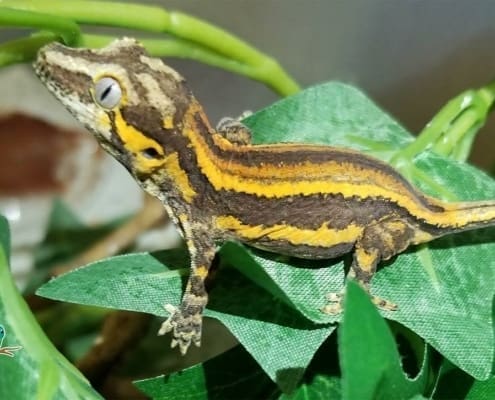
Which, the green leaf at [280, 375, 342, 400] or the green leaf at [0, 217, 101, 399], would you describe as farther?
the green leaf at [280, 375, 342, 400]

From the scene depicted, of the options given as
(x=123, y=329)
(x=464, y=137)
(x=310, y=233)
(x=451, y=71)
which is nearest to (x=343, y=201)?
(x=310, y=233)

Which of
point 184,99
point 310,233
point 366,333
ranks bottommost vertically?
point 366,333

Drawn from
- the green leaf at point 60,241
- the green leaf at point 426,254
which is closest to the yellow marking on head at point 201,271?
the green leaf at point 426,254

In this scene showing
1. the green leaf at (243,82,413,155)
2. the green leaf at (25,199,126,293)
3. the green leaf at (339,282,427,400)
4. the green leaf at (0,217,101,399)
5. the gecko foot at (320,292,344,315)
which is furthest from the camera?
the green leaf at (25,199,126,293)

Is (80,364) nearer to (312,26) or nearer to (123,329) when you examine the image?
(123,329)

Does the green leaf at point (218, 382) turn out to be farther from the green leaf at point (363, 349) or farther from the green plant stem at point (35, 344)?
the green leaf at point (363, 349)

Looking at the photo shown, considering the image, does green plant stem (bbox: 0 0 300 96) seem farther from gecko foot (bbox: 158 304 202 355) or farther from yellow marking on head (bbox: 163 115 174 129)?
gecko foot (bbox: 158 304 202 355)

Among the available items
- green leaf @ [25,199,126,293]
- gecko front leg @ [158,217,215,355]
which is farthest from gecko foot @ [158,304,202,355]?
green leaf @ [25,199,126,293]
